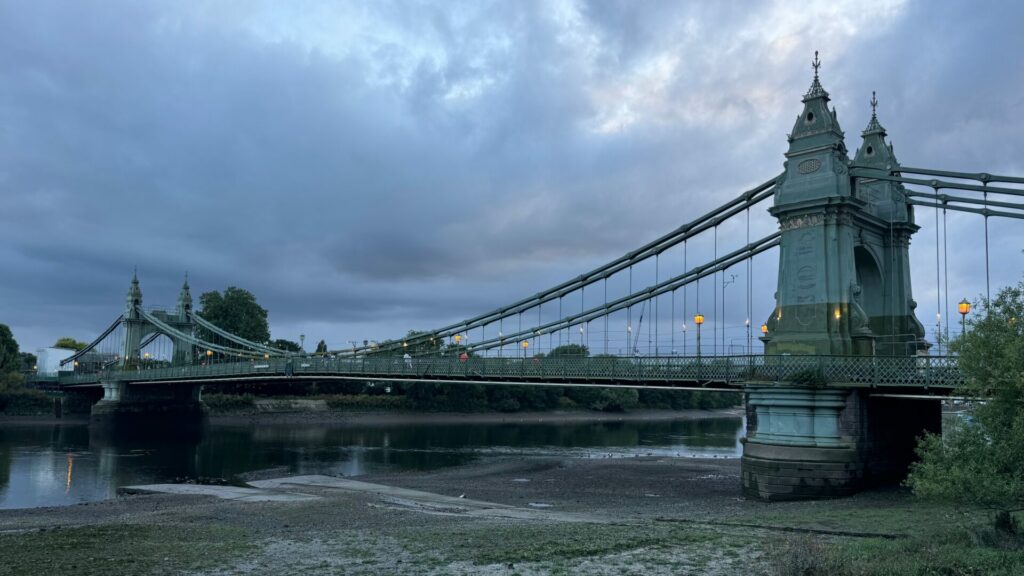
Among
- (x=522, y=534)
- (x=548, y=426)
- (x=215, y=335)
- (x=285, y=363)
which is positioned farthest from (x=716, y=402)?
(x=522, y=534)

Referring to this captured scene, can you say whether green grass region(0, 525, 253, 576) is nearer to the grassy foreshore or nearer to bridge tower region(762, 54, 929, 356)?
the grassy foreshore

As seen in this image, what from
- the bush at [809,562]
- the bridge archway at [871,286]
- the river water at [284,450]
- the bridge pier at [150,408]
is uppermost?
the bridge archway at [871,286]

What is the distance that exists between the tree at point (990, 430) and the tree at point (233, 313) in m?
98.4

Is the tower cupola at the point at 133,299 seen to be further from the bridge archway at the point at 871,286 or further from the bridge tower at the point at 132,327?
the bridge archway at the point at 871,286

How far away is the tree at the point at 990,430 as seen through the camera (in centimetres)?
1358

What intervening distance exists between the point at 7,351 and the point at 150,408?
827 inches

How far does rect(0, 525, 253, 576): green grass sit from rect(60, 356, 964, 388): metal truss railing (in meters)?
19.2

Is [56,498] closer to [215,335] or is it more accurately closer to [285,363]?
[285,363]

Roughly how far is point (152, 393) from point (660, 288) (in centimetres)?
6787

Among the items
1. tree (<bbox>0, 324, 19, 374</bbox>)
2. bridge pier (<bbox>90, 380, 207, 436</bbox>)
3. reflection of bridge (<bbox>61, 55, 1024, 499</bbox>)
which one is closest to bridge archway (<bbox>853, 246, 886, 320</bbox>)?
reflection of bridge (<bbox>61, 55, 1024, 499</bbox>)

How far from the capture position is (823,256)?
1113 inches

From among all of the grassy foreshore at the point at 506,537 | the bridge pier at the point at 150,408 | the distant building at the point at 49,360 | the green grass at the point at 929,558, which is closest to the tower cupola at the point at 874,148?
the grassy foreshore at the point at 506,537

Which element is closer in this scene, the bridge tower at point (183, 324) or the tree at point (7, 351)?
the tree at point (7, 351)

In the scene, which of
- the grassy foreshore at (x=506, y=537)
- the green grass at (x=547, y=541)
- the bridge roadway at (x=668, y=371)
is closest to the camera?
the grassy foreshore at (x=506, y=537)
